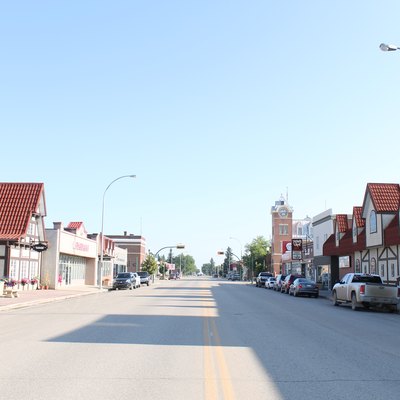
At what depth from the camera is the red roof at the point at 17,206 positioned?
124ft

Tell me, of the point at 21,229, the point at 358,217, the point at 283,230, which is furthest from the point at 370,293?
the point at 283,230

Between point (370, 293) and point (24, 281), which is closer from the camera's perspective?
point (370, 293)

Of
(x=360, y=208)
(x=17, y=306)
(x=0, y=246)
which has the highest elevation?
(x=360, y=208)

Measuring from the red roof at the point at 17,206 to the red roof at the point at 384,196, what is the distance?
25.0 metres

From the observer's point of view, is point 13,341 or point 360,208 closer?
point 13,341

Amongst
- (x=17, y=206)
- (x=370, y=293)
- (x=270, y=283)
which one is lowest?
(x=270, y=283)

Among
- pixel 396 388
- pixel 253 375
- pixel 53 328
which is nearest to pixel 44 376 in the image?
pixel 253 375

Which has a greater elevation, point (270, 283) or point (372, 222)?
point (372, 222)

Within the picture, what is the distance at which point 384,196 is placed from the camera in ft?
124

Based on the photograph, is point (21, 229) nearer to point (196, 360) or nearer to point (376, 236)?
point (376, 236)

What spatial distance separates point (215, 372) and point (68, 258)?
44.9 metres

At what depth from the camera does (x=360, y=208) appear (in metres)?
43.8

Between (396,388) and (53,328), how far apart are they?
34.1 ft

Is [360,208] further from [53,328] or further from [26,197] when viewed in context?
[53,328]
